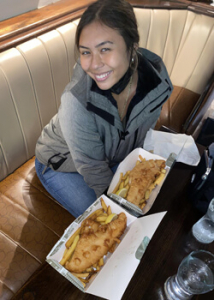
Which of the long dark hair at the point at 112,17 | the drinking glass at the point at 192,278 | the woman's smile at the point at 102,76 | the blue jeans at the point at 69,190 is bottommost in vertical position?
the blue jeans at the point at 69,190

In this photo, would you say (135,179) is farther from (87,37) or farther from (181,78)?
(181,78)

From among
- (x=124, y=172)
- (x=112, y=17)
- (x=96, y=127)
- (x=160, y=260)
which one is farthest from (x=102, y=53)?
(x=160, y=260)

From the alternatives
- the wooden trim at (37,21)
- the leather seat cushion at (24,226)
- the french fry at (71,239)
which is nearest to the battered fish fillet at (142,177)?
the french fry at (71,239)

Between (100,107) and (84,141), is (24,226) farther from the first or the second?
(100,107)

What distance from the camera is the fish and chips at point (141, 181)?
3.19ft

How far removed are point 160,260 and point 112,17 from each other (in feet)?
3.33

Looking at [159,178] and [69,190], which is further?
[69,190]

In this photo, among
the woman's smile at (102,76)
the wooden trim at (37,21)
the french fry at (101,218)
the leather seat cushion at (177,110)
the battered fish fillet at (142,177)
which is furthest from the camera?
the leather seat cushion at (177,110)

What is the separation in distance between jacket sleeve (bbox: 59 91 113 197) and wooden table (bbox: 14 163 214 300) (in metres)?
0.38

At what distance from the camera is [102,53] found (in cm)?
105

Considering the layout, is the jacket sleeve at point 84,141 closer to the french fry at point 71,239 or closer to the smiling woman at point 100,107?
the smiling woman at point 100,107

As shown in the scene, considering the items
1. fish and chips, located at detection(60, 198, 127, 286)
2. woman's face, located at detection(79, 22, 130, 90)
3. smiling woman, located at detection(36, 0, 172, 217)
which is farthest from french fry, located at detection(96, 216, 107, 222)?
woman's face, located at detection(79, 22, 130, 90)

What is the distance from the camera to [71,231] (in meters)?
0.81

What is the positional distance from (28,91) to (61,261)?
1.03 meters
